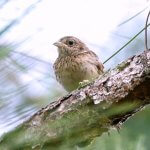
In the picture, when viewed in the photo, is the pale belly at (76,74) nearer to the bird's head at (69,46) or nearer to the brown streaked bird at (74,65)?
the brown streaked bird at (74,65)

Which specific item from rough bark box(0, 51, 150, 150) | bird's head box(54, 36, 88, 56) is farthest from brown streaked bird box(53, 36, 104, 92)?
rough bark box(0, 51, 150, 150)

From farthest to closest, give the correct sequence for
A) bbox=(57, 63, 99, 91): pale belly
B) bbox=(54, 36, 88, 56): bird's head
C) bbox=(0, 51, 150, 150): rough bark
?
1. bbox=(54, 36, 88, 56): bird's head
2. bbox=(57, 63, 99, 91): pale belly
3. bbox=(0, 51, 150, 150): rough bark

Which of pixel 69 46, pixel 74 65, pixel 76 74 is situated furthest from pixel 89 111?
pixel 69 46

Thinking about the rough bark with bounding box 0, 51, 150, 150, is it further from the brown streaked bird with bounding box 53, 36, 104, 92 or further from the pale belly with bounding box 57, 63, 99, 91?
the pale belly with bounding box 57, 63, 99, 91

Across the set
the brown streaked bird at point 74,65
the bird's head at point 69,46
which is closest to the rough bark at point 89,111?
the brown streaked bird at point 74,65

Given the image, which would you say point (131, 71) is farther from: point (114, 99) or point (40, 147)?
point (40, 147)

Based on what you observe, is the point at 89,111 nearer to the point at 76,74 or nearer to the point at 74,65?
the point at 76,74
